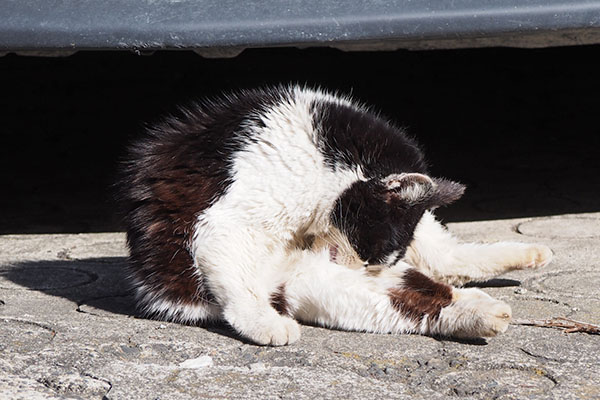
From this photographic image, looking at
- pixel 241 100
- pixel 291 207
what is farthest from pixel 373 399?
pixel 241 100

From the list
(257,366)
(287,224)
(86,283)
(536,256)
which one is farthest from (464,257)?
(86,283)

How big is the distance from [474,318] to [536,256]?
19.6 inches

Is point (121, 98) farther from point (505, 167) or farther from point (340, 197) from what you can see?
point (340, 197)

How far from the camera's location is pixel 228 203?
202cm

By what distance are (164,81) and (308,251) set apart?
3.27 m

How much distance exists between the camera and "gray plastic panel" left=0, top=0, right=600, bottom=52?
250 centimetres

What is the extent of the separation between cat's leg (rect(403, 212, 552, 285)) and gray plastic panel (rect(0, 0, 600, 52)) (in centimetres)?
58

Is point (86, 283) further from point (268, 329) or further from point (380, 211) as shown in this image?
point (380, 211)

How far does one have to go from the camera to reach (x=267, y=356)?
182cm

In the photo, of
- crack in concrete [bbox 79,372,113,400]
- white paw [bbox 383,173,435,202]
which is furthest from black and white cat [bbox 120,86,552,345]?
Answer: crack in concrete [bbox 79,372,113,400]

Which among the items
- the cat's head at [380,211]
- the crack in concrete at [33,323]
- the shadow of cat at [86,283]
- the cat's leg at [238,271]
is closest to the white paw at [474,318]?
the cat's head at [380,211]

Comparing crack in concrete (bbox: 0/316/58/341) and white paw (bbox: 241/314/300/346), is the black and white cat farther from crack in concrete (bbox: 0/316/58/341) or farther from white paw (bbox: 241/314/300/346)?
crack in concrete (bbox: 0/316/58/341)

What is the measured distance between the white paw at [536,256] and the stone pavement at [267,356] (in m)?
0.07

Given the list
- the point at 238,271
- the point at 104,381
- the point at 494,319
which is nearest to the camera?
the point at 104,381
